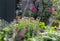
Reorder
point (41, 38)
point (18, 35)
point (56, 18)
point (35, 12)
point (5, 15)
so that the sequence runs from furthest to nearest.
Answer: point (56, 18)
point (35, 12)
point (5, 15)
point (18, 35)
point (41, 38)

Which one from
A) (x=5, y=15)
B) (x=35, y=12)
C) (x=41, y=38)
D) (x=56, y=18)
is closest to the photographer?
(x=41, y=38)

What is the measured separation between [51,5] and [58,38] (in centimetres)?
238

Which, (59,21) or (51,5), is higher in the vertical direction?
(51,5)

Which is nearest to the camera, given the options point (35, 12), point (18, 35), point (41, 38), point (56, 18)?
point (41, 38)

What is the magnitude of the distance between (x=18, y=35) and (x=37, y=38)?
314mm

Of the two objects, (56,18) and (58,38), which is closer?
(58,38)

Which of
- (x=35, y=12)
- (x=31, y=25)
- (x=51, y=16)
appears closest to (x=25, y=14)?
(x=35, y=12)

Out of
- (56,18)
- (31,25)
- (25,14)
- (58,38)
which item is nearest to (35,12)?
(25,14)

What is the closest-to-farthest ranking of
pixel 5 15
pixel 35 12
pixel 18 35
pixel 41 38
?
pixel 41 38
pixel 18 35
pixel 5 15
pixel 35 12

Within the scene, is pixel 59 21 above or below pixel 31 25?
below

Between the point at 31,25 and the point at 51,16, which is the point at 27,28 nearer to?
the point at 31,25

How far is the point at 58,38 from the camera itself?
2.98 meters

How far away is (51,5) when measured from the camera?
5.29 metres

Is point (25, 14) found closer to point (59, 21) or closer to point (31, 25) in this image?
point (59, 21)
